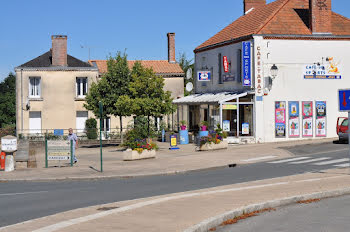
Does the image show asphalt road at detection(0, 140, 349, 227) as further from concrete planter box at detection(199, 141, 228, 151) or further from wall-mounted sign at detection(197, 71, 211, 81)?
wall-mounted sign at detection(197, 71, 211, 81)

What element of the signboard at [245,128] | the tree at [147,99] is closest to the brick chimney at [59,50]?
the tree at [147,99]

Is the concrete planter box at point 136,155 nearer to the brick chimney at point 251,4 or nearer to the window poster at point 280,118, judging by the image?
the window poster at point 280,118

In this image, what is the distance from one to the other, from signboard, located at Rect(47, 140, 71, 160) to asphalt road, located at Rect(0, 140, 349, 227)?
4.53m

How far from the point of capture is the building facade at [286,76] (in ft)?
109

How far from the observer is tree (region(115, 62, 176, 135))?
3109 cm

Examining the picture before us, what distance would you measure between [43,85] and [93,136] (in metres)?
7.50

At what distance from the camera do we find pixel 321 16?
3422 cm

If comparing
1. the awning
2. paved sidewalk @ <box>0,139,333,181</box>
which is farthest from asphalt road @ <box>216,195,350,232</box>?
the awning

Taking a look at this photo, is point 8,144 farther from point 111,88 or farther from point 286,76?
point 286,76

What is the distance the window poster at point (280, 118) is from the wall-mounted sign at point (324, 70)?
2326 mm

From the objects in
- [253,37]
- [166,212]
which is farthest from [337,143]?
[166,212]

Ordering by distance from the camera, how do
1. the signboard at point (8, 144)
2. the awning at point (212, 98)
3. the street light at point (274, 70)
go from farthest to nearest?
the awning at point (212, 98), the street light at point (274, 70), the signboard at point (8, 144)

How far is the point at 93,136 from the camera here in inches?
1709

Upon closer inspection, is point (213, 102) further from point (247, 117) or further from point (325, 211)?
point (325, 211)
